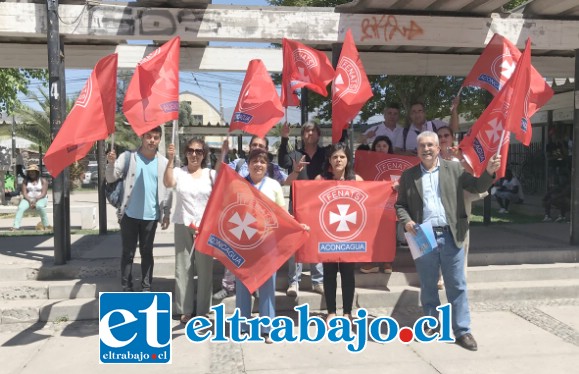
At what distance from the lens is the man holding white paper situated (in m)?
4.90

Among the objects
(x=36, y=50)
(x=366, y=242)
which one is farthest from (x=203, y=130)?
(x=366, y=242)

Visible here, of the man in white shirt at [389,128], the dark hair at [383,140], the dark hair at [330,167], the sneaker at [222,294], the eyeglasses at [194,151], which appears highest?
the man in white shirt at [389,128]

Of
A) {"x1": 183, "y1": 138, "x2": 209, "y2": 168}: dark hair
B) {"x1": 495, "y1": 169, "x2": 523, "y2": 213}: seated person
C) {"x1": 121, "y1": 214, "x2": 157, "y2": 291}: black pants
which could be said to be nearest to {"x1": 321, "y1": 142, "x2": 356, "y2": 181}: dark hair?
{"x1": 183, "y1": 138, "x2": 209, "y2": 168}: dark hair

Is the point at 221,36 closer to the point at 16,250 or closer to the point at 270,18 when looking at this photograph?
the point at 270,18

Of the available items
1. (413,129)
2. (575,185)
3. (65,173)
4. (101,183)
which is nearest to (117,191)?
(65,173)

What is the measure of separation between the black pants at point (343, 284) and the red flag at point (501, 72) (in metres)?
2.79

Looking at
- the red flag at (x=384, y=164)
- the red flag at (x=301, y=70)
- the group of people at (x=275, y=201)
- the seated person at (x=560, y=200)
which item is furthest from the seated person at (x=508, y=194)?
the red flag at (x=301, y=70)

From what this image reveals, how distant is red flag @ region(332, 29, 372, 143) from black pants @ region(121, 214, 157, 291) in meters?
2.23

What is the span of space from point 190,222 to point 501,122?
124 inches

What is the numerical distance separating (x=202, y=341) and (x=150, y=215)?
1.37 metres

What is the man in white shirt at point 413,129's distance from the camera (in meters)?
6.51

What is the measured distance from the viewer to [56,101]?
616 centimetres

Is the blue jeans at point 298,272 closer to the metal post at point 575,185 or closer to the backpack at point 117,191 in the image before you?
the backpack at point 117,191

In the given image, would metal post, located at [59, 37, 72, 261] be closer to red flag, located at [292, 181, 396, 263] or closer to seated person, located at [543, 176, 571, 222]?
red flag, located at [292, 181, 396, 263]
